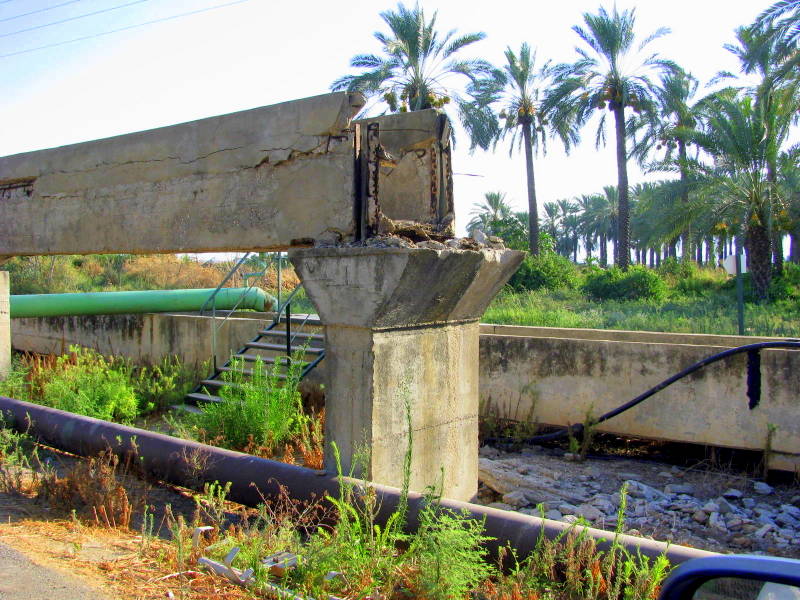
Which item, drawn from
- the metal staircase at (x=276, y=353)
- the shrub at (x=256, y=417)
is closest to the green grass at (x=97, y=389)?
the metal staircase at (x=276, y=353)

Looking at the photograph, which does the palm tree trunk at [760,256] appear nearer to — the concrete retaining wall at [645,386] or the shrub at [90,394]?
the concrete retaining wall at [645,386]

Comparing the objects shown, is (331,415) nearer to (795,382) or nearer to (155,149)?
(155,149)

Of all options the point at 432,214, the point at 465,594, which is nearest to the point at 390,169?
the point at 432,214

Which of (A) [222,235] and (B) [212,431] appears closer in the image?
(A) [222,235]

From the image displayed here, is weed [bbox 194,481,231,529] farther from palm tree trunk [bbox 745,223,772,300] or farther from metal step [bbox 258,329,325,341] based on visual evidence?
palm tree trunk [bbox 745,223,772,300]

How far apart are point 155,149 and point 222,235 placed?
1.13 m

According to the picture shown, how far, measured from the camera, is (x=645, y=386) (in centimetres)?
760

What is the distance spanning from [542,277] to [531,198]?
520 cm

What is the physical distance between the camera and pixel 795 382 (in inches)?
267

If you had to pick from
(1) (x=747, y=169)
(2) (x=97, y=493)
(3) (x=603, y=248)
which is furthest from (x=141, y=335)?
(3) (x=603, y=248)

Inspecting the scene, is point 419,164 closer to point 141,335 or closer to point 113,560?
point 113,560

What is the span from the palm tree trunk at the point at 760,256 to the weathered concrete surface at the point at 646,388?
448 inches

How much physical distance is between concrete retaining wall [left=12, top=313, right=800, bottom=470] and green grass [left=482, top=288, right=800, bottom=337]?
2.66m

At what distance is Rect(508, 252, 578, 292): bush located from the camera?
2352 cm
